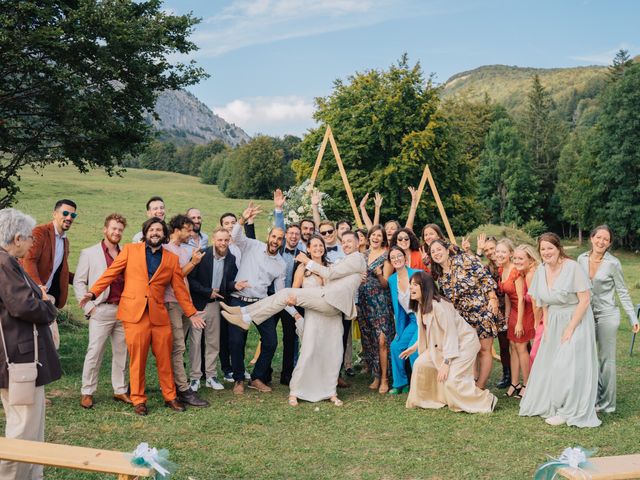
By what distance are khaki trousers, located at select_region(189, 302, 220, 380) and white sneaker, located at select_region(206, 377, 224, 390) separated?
6 cm

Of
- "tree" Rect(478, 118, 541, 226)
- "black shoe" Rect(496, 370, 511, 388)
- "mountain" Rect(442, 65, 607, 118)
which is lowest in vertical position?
"black shoe" Rect(496, 370, 511, 388)

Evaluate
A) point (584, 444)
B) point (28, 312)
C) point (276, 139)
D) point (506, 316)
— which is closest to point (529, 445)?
point (584, 444)

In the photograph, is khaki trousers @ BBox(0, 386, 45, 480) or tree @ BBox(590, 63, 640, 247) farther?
tree @ BBox(590, 63, 640, 247)

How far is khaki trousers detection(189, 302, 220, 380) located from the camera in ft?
28.0

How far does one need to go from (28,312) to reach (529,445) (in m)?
4.92

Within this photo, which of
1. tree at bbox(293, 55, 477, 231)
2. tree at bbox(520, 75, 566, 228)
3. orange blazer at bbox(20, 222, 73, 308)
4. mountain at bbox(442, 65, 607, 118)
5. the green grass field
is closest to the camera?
the green grass field

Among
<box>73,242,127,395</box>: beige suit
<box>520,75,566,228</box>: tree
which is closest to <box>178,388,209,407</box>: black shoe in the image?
<box>73,242,127,395</box>: beige suit

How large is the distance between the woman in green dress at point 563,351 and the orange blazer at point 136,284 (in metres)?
4.49

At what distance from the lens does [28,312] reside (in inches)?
184

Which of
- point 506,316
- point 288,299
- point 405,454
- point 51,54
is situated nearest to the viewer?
point 405,454

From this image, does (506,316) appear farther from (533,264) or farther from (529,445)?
(529,445)

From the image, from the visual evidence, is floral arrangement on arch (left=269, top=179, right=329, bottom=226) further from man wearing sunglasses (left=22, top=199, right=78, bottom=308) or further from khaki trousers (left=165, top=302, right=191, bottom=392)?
man wearing sunglasses (left=22, top=199, right=78, bottom=308)

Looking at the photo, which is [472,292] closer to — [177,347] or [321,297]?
[321,297]

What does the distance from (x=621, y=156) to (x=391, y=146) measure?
18017mm
